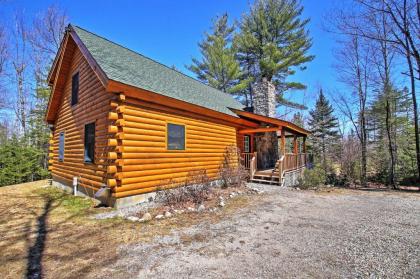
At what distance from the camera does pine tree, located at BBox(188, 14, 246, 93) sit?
22719 millimetres

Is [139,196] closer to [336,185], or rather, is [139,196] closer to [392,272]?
[392,272]

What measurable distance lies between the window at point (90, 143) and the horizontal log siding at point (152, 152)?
199cm

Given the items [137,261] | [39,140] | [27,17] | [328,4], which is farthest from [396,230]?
[27,17]

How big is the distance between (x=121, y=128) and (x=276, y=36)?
17.5 m

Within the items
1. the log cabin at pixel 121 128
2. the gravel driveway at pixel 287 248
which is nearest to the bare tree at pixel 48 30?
the log cabin at pixel 121 128

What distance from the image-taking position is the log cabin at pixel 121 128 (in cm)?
626

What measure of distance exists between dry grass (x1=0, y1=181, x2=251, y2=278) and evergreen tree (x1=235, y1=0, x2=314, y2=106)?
1492cm

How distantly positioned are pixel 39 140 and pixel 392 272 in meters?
22.0

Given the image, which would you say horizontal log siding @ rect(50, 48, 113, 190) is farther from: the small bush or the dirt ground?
the small bush

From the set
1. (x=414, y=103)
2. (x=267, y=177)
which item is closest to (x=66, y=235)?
(x=267, y=177)

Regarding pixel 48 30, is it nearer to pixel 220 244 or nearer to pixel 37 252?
pixel 37 252

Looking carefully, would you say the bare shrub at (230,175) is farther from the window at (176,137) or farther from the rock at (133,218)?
the rock at (133,218)

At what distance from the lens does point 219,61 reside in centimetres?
2336

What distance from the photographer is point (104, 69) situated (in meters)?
6.23
